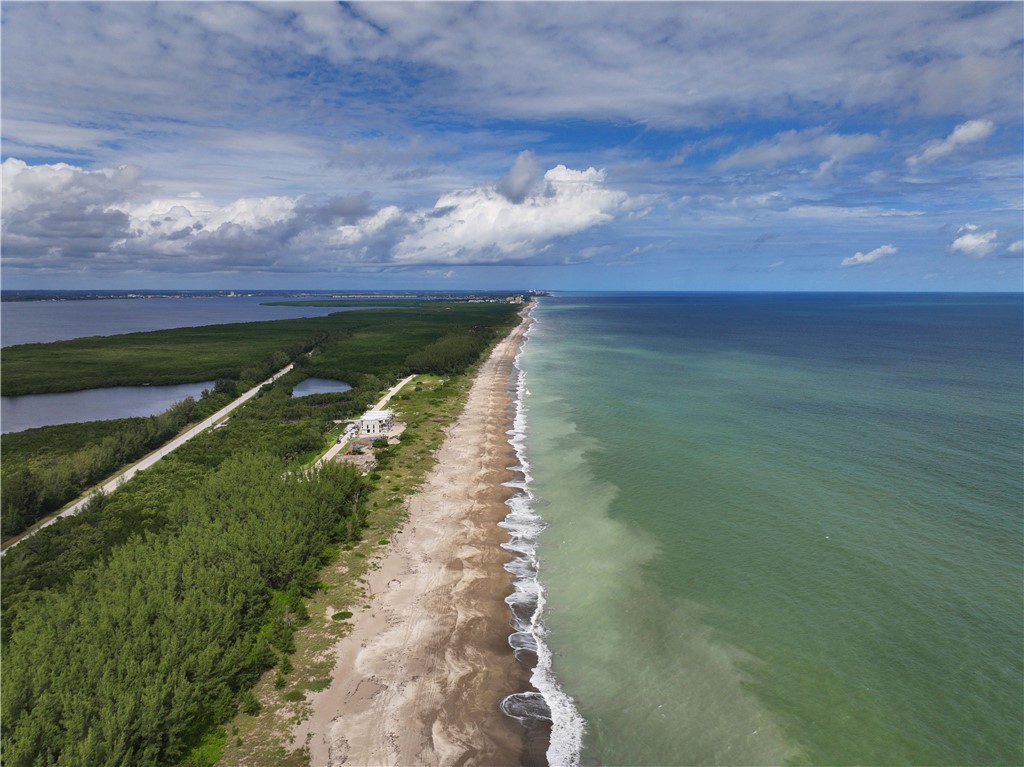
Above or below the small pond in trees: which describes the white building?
above

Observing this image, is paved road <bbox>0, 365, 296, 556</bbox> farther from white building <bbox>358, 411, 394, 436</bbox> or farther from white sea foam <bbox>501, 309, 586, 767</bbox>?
white sea foam <bbox>501, 309, 586, 767</bbox>

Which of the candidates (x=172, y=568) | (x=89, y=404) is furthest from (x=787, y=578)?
(x=89, y=404)

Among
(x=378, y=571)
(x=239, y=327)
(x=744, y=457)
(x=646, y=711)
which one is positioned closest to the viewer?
(x=646, y=711)

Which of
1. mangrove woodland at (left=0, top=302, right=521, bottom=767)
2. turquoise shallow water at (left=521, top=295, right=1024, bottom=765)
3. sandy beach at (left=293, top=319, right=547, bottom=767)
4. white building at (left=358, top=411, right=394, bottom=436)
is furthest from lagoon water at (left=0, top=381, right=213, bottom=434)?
turquoise shallow water at (left=521, top=295, right=1024, bottom=765)

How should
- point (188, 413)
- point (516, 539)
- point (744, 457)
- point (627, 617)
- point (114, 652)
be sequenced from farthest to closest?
point (188, 413) < point (744, 457) < point (516, 539) < point (627, 617) < point (114, 652)

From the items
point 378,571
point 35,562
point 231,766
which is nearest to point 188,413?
point 35,562

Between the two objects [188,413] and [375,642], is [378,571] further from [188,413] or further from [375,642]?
[188,413]
